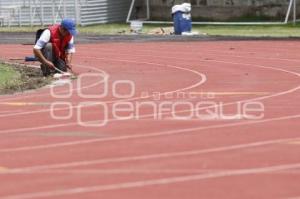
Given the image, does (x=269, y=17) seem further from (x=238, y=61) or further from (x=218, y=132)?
(x=218, y=132)

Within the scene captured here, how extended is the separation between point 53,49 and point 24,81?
39.4 inches

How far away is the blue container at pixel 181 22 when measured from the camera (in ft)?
108

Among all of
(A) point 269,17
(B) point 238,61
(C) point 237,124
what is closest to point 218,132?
(C) point 237,124

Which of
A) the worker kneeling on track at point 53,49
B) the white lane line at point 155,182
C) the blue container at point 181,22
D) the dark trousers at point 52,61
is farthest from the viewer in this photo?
the blue container at point 181,22

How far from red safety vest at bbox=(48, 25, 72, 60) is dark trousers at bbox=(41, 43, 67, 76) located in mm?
129

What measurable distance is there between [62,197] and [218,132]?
3587 millimetres

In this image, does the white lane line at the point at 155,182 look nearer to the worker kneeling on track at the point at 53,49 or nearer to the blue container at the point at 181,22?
the worker kneeling on track at the point at 53,49

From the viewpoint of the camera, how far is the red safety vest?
A: 16641 millimetres

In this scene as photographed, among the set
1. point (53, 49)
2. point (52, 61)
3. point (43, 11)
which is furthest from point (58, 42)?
point (43, 11)

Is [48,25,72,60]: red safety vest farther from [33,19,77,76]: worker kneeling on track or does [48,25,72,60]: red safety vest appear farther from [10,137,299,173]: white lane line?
[10,137,299,173]: white lane line

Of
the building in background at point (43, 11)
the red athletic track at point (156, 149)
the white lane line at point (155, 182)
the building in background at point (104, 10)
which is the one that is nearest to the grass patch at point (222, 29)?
the building in background at point (43, 11)

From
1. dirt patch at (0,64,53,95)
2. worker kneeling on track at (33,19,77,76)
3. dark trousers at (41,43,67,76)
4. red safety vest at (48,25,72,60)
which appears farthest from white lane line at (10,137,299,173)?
dark trousers at (41,43,67,76)

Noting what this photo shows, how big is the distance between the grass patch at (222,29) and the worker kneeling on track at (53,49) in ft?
52.2

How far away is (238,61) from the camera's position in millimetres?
21406
